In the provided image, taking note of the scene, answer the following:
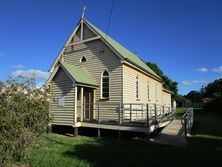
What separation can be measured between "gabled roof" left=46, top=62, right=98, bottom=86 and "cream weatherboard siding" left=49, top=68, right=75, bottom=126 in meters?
0.36

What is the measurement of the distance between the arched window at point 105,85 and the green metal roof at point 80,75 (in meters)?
0.64

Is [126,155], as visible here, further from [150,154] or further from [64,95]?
[64,95]

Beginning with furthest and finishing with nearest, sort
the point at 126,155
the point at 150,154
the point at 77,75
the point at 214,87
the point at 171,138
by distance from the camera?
the point at 214,87 → the point at 77,75 → the point at 171,138 → the point at 150,154 → the point at 126,155

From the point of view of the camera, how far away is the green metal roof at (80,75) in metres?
17.5

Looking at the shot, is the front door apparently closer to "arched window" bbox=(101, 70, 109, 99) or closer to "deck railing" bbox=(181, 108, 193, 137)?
"arched window" bbox=(101, 70, 109, 99)

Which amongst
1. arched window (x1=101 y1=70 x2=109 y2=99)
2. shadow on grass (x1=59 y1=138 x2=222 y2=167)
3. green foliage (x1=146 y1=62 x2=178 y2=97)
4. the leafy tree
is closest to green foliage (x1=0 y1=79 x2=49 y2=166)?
shadow on grass (x1=59 y1=138 x2=222 y2=167)

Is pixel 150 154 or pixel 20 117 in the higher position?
pixel 20 117

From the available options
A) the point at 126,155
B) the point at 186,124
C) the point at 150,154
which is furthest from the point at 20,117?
the point at 186,124

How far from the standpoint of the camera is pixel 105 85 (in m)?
19.4

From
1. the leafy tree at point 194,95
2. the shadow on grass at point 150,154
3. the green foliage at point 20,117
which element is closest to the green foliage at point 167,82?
the shadow on grass at point 150,154

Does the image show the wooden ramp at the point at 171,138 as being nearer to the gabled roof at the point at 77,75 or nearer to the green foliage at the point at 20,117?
the gabled roof at the point at 77,75

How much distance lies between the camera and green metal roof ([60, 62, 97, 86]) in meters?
17.5

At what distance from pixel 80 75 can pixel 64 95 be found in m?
1.81

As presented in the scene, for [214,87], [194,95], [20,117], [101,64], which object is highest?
[214,87]
